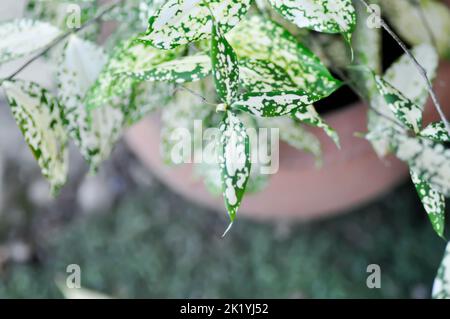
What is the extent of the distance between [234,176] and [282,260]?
0.80 meters

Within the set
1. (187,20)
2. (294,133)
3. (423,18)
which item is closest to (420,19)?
(423,18)

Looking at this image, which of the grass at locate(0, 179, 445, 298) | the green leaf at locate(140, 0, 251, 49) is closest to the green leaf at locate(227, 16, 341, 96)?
the green leaf at locate(140, 0, 251, 49)

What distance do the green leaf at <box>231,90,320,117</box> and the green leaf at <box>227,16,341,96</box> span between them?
9 cm

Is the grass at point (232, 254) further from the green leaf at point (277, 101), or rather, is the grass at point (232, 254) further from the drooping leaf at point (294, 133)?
the green leaf at point (277, 101)

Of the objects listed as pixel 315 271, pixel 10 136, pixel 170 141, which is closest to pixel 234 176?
pixel 170 141

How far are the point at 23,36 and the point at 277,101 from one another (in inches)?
12.9

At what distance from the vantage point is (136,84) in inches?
26.3

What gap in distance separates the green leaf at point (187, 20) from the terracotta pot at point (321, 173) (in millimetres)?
410

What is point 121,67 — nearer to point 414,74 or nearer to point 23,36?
point 23,36

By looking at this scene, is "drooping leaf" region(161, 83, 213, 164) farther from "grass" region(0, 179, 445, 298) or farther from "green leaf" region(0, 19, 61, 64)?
"grass" region(0, 179, 445, 298)

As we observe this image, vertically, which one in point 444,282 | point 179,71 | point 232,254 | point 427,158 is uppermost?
point 179,71

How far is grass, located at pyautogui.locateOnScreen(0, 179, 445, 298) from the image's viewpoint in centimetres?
119

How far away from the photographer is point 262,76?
1.79 ft

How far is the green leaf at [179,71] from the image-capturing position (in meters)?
0.53
